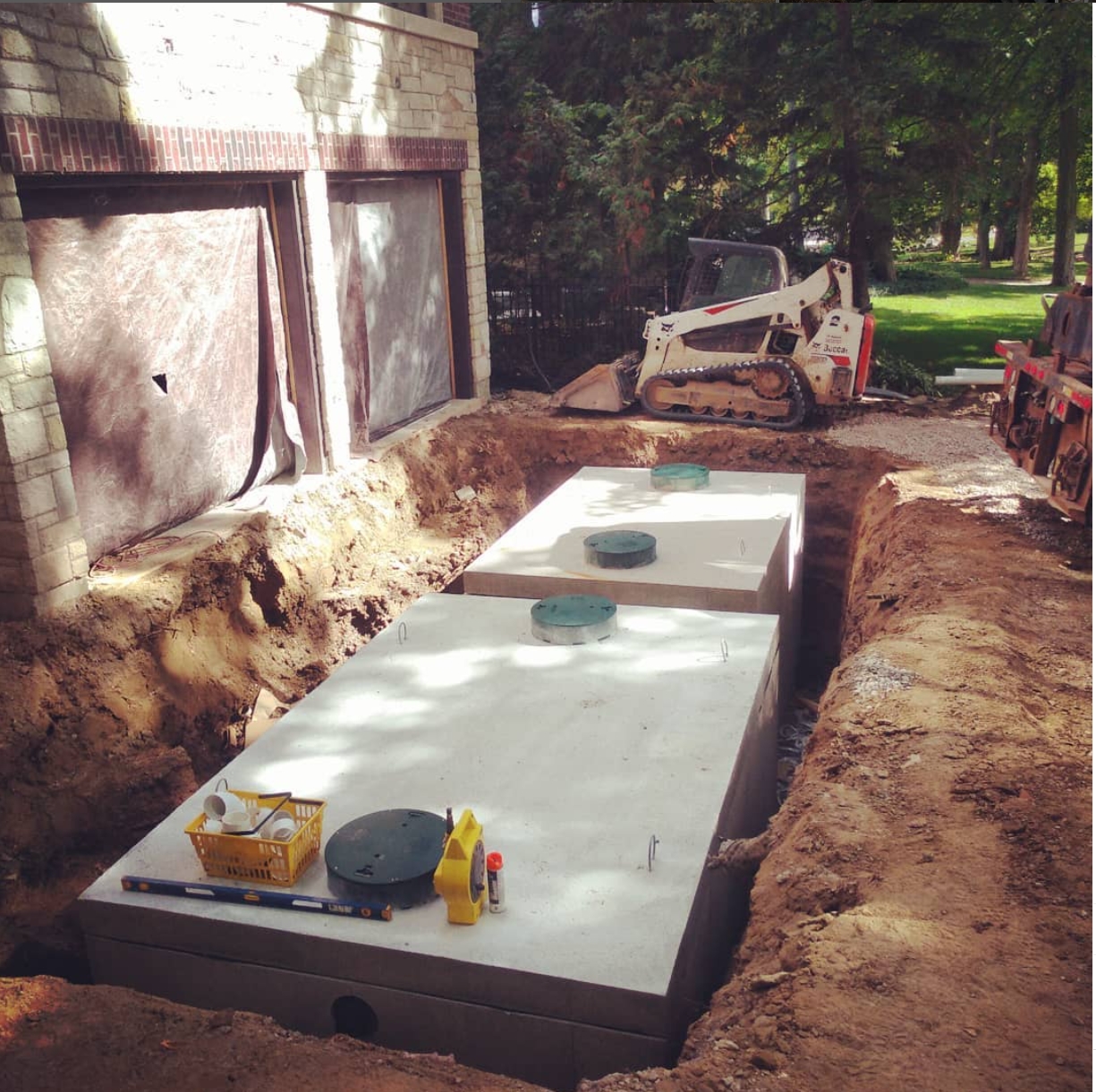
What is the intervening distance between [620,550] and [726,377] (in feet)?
18.3

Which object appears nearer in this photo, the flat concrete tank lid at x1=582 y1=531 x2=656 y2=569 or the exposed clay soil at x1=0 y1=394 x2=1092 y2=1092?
the exposed clay soil at x1=0 y1=394 x2=1092 y2=1092

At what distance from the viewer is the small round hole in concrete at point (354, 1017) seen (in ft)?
14.1

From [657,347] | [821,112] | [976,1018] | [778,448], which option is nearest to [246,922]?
[976,1018]

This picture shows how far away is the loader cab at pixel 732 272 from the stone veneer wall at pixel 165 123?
142 inches

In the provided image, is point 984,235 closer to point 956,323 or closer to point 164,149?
point 956,323

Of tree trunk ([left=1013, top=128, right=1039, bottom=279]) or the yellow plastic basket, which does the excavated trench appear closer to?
the yellow plastic basket

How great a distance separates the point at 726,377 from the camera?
42.4 feet

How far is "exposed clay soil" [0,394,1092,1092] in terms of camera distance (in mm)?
3402

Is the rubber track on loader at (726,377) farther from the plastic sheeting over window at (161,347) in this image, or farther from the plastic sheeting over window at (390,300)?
the plastic sheeting over window at (161,347)

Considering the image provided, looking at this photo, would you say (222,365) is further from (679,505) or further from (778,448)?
(778,448)

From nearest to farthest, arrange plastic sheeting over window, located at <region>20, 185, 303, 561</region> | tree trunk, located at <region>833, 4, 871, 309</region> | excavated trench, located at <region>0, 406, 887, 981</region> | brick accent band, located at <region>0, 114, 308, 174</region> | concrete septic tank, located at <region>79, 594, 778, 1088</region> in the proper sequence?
concrete septic tank, located at <region>79, 594, 778, 1088</region>
excavated trench, located at <region>0, 406, 887, 981</region>
brick accent band, located at <region>0, 114, 308, 174</region>
plastic sheeting over window, located at <region>20, 185, 303, 561</region>
tree trunk, located at <region>833, 4, 871, 309</region>

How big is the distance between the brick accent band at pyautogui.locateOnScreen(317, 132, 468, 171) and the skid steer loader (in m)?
3.14

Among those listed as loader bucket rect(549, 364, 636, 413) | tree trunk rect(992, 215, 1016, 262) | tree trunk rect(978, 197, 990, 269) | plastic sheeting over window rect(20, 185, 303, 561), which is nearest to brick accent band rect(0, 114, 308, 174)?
plastic sheeting over window rect(20, 185, 303, 561)

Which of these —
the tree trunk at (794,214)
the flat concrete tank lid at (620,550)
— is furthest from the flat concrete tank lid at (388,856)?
the tree trunk at (794,214)
